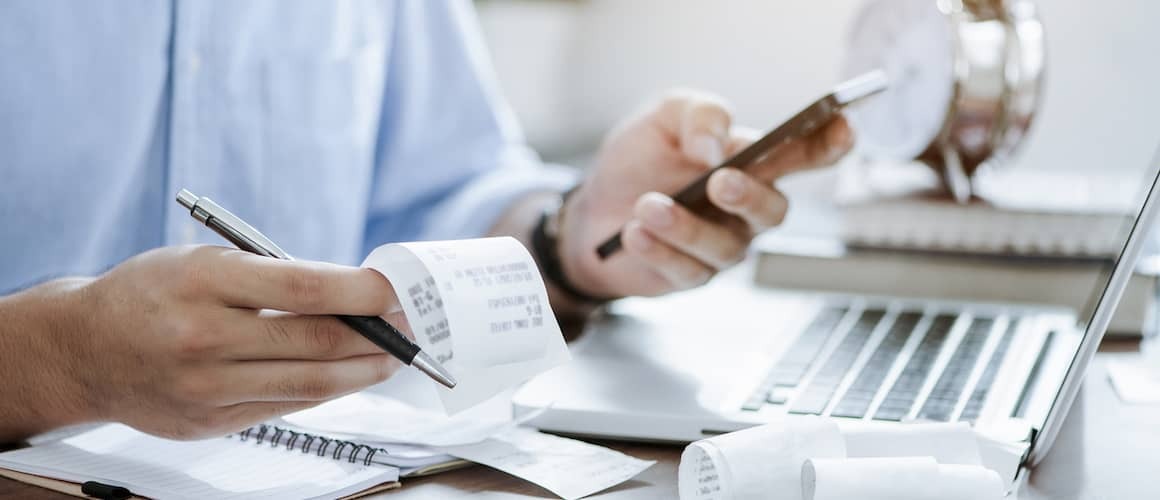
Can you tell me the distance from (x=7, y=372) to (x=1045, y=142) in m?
1.87

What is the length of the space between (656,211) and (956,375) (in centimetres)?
24

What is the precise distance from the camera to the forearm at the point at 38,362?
1.83 feet

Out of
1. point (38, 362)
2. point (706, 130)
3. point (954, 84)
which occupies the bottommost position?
point (38, 362)

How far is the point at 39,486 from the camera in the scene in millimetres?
540

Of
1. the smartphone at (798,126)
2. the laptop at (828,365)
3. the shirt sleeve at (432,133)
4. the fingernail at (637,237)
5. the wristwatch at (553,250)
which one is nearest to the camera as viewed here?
the laptop at (828,365)

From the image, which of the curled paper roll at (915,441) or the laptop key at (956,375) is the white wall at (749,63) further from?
the curled paper roll at (915,441)

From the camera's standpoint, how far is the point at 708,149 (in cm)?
92

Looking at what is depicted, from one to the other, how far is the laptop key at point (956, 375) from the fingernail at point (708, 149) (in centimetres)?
23

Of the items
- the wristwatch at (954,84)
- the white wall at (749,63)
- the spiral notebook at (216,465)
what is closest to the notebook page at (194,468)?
the spiral notebook at (216,465)

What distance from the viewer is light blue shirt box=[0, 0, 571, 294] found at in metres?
0.92

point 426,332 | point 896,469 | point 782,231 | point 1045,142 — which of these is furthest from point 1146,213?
point 1045,142

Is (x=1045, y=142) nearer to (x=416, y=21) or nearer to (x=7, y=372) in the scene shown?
(x=416, y=21)

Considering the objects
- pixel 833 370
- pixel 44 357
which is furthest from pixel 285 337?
pixel 833 370

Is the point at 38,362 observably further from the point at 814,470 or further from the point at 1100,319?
the point at 1100,319
